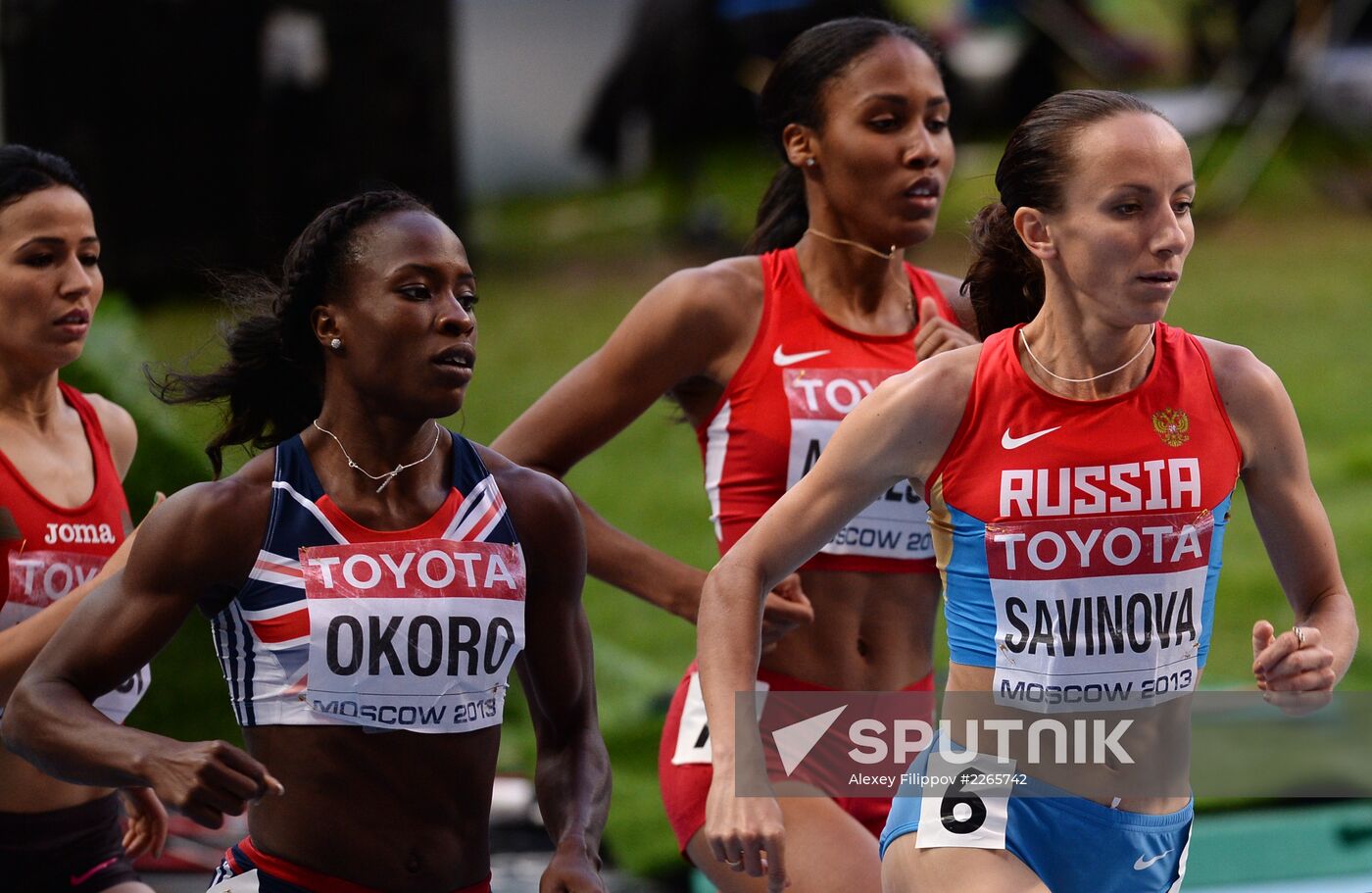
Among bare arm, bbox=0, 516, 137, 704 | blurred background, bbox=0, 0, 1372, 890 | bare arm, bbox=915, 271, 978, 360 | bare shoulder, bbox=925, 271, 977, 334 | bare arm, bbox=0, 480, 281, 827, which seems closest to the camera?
bare arm, bbox=0, 480, 281, 827

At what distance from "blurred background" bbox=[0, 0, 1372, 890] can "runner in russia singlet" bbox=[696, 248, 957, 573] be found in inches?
337

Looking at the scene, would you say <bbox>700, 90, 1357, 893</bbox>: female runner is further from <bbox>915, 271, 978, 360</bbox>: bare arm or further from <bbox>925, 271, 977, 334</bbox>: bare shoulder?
<bbox>925, 271, 977, 334</bbox>: bare shoulder

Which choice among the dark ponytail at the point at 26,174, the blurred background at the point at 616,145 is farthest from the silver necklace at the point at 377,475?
the blurred background at the point at 616,145

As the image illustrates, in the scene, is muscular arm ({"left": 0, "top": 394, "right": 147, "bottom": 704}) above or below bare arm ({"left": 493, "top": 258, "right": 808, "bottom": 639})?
below

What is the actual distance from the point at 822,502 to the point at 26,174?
75.1 inches

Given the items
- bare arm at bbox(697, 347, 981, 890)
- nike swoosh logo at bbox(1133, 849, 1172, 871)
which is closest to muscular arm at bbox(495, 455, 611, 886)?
bare arm at bbox(697, 347, 981, 890)

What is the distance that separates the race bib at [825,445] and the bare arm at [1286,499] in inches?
32.0

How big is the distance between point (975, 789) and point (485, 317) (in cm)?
1387

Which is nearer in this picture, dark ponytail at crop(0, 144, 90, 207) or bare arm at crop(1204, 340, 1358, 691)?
bare arm at crop(1204, 340, 1358, 691)

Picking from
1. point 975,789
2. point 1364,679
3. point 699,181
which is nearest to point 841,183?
point 975,789

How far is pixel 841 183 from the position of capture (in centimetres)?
398

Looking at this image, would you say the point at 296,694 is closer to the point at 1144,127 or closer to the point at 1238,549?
the point at 1144,127

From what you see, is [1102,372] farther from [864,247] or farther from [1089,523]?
[864,247]

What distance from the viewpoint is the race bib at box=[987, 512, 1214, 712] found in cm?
293
